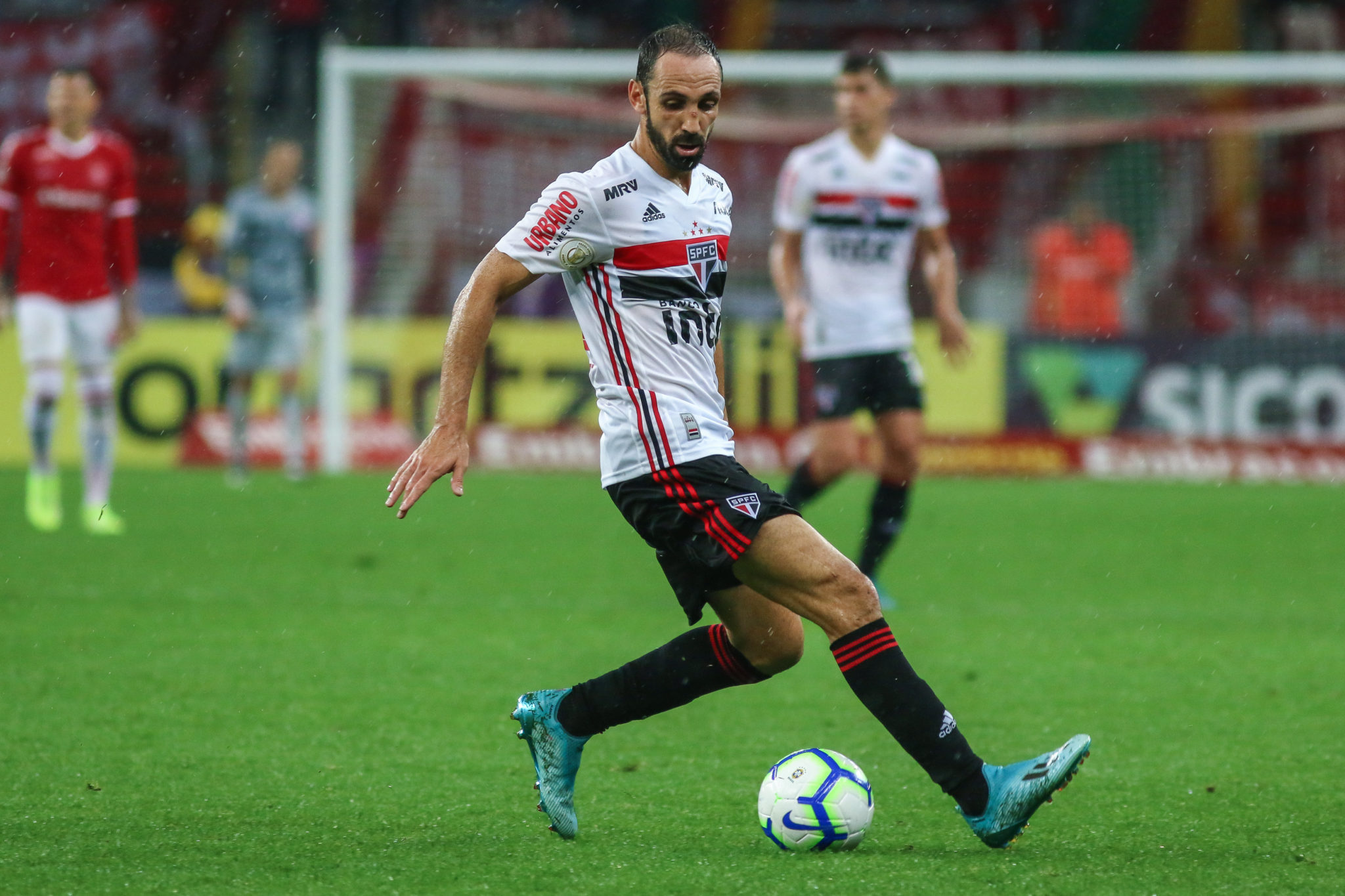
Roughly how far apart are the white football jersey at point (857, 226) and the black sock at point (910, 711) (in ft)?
13.3

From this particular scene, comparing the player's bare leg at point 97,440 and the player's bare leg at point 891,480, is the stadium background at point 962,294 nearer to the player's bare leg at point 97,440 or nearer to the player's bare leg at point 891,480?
the player's bare leg at point 97,440

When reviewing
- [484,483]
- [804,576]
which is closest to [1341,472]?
[484,483]

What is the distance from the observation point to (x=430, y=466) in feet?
11.9

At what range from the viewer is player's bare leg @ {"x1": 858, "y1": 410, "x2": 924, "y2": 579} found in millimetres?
7426

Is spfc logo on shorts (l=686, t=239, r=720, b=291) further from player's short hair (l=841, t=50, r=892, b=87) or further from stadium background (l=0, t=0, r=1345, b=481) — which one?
stadium background (l=0, t=0, r=1345, b=481)

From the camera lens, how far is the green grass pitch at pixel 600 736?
11.8ft

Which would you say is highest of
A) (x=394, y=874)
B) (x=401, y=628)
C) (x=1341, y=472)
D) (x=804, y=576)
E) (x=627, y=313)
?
(x=627, y=313)

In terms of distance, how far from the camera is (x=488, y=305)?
3744 mm

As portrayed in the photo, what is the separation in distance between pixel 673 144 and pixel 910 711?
1.35m

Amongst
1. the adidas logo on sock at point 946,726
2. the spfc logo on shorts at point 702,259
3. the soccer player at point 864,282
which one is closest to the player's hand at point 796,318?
the soccer player at point 864,282

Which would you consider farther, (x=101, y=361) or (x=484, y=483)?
(x=484, y=483)

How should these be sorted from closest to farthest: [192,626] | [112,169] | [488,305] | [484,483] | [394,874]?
[394,874], [488,305], [192,626], [112,169], [484,483]

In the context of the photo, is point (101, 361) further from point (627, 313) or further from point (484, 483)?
point (627, 313)

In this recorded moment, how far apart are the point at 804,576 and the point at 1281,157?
13238 mm
